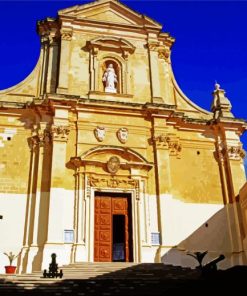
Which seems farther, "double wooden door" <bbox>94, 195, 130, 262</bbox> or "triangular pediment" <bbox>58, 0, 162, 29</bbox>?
"triangular pediment" <bbox>58, 0, 162, 29</bbox>

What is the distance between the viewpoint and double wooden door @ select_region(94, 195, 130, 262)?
14.5 m

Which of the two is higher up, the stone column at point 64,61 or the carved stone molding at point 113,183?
the stone column at point 64,61

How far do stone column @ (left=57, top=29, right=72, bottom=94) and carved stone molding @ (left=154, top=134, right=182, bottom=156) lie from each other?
13.9 ft

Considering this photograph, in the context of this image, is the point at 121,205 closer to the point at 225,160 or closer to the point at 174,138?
the point at 174,138

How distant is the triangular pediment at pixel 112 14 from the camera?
19203 mm

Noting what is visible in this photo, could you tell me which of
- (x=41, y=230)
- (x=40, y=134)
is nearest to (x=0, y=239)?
(x=41, y=230)

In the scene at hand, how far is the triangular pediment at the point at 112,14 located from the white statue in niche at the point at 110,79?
8.69 feet

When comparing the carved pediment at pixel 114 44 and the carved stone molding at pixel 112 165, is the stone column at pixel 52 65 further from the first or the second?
the carved stone molding at pixel 112 165

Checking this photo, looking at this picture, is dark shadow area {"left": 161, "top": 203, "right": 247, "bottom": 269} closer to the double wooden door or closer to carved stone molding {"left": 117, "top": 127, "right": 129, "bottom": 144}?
the double wooden door

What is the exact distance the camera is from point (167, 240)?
1474 cm

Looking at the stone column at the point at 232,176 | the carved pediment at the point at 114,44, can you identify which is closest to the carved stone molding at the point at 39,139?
the carved pediment at the point at 114,44

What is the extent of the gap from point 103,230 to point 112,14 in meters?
10.4

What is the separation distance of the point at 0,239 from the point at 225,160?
930 centimetres

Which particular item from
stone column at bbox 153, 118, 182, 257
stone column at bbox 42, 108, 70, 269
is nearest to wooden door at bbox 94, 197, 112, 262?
stone column at bbox 42, 108, 70, 269
